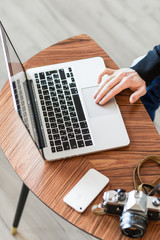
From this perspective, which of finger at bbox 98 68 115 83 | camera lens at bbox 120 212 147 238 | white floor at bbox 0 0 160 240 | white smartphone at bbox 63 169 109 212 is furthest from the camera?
white floor at bbox 0 0 160 240

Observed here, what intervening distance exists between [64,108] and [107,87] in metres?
0.16

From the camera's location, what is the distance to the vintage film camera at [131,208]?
37.6 inches

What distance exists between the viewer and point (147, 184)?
106 cm

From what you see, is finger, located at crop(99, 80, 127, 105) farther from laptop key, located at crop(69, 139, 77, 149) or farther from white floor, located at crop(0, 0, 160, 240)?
white floor, located at crop(0, 0, 160, 240)

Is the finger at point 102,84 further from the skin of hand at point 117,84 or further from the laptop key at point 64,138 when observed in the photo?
the laptop key at point 64,138

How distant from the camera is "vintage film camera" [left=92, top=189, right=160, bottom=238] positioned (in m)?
0.95

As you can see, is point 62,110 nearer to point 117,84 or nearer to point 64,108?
point 64,108

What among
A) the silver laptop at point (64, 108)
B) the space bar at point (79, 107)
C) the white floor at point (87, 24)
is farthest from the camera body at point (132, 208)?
the white floor at point (87, 24)

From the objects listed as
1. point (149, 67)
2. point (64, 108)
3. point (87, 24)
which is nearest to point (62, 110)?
point (64, 108)

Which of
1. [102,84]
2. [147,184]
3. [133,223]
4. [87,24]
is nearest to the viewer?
[133,223]

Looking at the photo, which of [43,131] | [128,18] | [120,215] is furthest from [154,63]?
[128,18]

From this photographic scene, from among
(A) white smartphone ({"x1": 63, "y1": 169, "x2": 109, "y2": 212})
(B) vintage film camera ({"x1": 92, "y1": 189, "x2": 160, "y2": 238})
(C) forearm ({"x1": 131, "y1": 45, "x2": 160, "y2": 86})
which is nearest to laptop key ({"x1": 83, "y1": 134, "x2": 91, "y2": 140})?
(A) white smartphone ({"x1": 63, "y1": 169, "x2": 109, "y2": 212})

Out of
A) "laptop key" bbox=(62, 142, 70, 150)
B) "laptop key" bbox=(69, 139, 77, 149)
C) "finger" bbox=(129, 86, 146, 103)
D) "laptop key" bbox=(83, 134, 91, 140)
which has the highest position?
"laptop key" bbox=(62, 142, 70, 150)

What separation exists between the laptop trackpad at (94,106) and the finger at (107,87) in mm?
22
